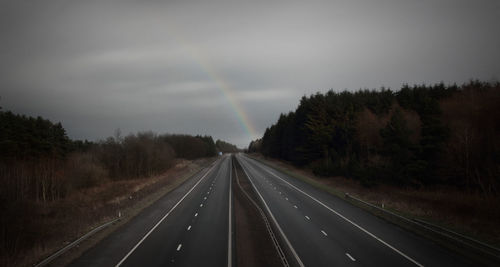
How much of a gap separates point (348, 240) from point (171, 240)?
10717mm

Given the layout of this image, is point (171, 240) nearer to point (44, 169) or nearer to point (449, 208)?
point (449, 208)

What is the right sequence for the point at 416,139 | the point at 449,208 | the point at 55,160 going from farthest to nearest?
the point at 55,160 < the point at 416,139 < the point at 449,208

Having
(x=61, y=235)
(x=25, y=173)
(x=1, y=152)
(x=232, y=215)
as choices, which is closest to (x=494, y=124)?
(x=232, y=215)

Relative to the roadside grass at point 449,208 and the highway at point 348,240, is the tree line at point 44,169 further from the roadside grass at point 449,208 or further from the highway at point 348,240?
the roadside grass at point 449,208

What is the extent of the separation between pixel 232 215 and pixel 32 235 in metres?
14.8

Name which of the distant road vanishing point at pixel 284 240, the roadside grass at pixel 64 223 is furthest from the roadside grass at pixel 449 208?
the roadside grass at pixel 64 223

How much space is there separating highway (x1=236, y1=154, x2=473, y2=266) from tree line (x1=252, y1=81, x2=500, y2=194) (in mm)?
13941

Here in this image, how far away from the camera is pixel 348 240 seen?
680 inches

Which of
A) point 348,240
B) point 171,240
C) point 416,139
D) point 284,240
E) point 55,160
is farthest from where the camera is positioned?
point 55,160

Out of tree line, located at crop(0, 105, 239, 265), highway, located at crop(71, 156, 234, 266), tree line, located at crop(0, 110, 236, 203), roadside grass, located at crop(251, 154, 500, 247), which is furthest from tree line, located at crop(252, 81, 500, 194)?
tree line, located at crop(0, 110, 236, 203)

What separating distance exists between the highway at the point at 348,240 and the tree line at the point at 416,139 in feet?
45.7

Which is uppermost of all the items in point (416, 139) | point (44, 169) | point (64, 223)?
point (416, 139)

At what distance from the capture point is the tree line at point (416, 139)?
100.0 feet

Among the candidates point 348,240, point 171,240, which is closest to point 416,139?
point 348,240
